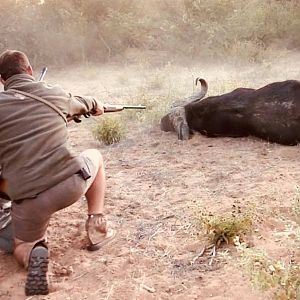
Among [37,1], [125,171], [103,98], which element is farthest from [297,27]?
[125,171]

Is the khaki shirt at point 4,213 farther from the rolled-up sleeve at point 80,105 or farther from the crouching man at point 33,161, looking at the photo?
the rolled-up sleeve at point 80,105

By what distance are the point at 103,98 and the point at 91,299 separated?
6.55 metres

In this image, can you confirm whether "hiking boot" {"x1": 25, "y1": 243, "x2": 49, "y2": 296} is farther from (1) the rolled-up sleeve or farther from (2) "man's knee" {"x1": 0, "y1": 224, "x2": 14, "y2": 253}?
(1) the rolled-up sleeve

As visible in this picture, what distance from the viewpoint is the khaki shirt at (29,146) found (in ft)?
12.3

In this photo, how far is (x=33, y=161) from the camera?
3752 millimetres

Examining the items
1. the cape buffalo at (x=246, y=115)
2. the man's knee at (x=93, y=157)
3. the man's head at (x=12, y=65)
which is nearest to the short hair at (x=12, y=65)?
the man's head at (x=12, y=65)

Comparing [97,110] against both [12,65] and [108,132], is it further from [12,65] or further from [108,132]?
[108,132]

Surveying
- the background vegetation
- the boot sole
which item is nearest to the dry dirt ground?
the boot sole

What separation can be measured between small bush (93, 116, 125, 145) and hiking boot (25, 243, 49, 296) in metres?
3.34

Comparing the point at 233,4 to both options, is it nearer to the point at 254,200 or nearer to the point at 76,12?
the point at 76,12

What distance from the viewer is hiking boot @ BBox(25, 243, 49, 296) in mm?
3582

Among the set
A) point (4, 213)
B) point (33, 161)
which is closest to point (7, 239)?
point (4, 213)

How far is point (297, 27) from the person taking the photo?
12.8 metres

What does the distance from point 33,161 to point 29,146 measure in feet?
0.31
